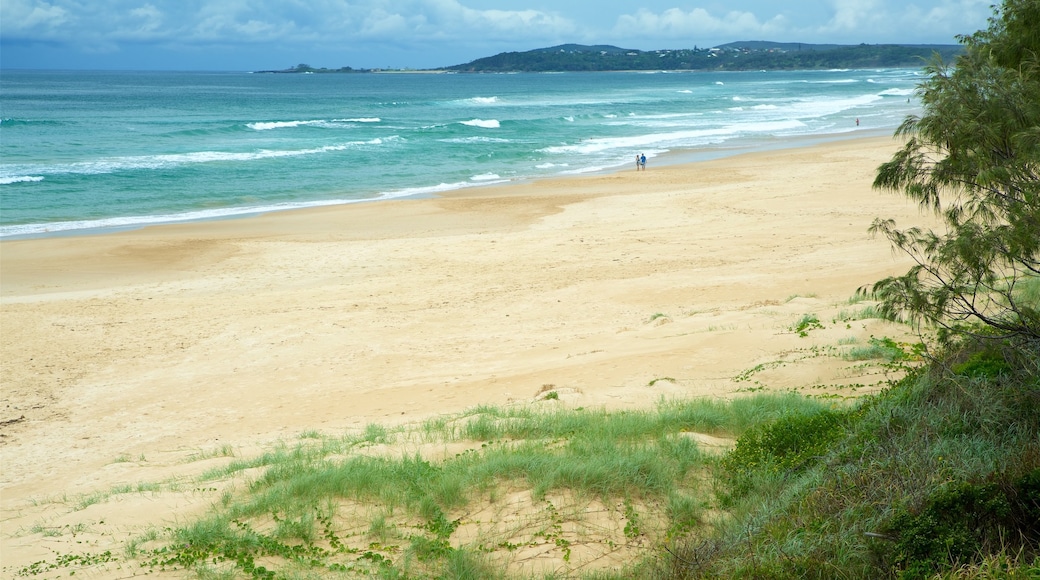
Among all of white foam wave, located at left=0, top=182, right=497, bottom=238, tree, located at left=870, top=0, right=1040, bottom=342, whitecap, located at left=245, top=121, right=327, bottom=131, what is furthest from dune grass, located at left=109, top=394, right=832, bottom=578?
whitecap, located at left=245, top=121, right=327, bottom=131

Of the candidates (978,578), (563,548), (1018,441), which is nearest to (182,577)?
(563,548)

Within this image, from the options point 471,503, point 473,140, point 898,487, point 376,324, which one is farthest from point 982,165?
point 473,140

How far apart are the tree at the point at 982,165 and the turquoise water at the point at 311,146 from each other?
24218mm

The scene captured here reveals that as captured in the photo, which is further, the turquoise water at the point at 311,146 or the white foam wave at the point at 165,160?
the white foam wave at the point at 165,160

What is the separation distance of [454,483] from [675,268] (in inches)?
465

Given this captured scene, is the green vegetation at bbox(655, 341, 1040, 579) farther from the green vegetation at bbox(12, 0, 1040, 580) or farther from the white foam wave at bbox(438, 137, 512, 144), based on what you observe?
the white foam wave at bbox(438, 137, 512, 144)

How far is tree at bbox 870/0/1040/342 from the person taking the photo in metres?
5.01

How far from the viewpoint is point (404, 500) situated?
5.98 metres

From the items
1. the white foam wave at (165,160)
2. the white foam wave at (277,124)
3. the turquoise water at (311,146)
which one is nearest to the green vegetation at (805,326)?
the turquoise water at (311,146)

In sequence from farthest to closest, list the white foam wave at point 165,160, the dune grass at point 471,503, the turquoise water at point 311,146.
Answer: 1. the white foam wave at point 165,160
2. the turquoise water at point 311,146
3. the dune grass at point 471,503

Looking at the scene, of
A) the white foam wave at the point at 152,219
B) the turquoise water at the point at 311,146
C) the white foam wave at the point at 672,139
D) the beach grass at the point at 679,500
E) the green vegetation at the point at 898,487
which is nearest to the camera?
the green vegetation at the point at 898,487

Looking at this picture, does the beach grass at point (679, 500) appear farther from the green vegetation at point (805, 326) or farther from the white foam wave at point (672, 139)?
the white foam wave at point (672, 139)

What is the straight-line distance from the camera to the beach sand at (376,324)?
9297 mm

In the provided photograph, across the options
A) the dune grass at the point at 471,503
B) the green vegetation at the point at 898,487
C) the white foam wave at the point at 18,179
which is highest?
the white foam wave at the point at 18,179
